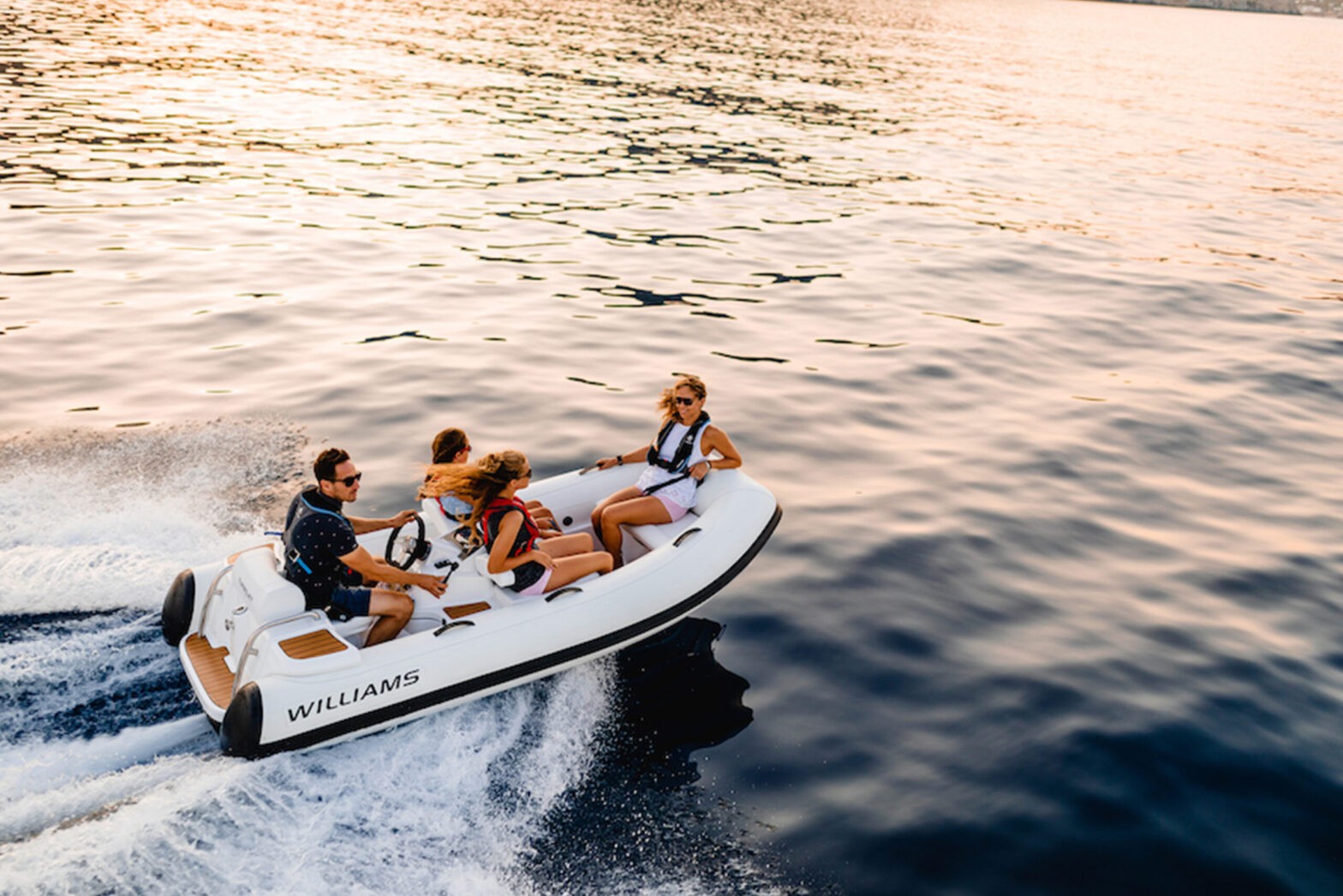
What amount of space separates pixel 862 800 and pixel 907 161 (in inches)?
891

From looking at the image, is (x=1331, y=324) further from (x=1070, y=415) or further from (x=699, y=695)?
(x=699, y=695)

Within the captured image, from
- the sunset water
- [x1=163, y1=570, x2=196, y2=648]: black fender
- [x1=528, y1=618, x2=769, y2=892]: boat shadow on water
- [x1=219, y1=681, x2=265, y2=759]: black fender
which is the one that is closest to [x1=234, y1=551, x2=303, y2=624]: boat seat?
[x1=163, y1=570, x2=196, y2=648]: black fender

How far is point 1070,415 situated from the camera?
1212 centimetres

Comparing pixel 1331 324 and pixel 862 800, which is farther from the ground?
pixel 1331 324

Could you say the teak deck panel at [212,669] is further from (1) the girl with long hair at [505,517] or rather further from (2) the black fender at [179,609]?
(1) the girl with long hair at [505,517]

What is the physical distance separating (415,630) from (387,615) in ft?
1.03

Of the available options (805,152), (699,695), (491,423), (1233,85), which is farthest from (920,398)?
(1233,85)

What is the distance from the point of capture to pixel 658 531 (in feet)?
27.5

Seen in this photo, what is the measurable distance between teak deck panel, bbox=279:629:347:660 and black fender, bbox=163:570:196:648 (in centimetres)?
104

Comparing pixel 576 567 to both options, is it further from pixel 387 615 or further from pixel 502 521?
pixel 387 615

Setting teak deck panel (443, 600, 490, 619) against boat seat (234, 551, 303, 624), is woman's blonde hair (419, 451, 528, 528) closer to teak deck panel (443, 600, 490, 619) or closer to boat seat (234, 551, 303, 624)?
teak deck panel (443, 600, 490, 619)

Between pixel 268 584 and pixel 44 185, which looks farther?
pixel 44 185

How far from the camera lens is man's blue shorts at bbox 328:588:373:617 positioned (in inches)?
263

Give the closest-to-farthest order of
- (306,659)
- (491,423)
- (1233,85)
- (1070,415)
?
(306,659)
(491,423)
(1070,415)
(1233,85)
